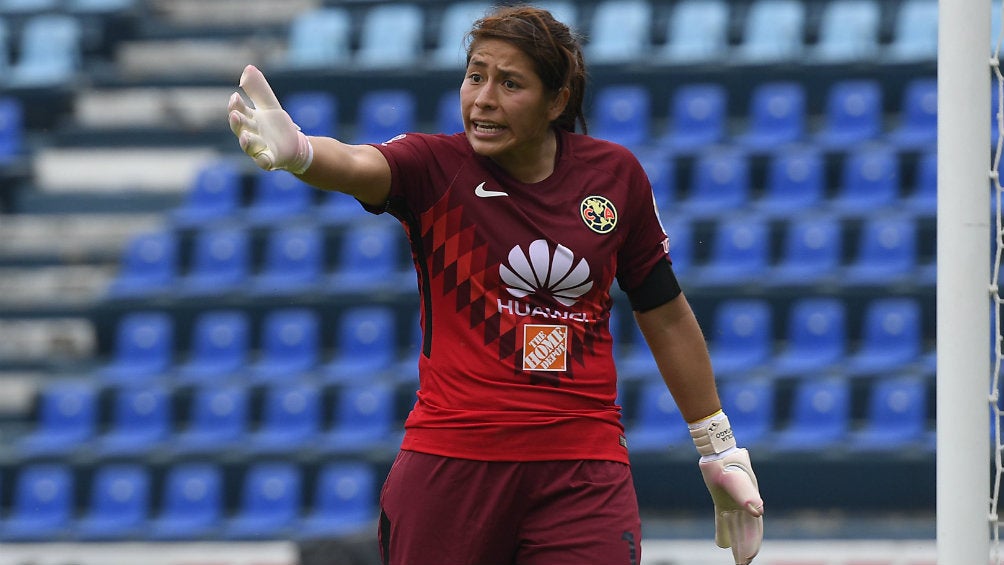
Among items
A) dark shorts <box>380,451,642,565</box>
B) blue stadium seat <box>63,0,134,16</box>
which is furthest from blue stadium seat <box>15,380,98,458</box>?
dark shorts <box>380,451,642,565</box>

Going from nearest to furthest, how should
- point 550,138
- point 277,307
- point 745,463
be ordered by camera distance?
point 550,138
point 745,463
point 277,307

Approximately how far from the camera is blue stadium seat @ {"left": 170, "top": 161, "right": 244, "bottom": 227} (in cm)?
1112

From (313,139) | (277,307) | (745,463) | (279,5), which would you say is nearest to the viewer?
(313,139)

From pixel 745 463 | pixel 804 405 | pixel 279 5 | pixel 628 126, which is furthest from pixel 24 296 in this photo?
pixel 745 463

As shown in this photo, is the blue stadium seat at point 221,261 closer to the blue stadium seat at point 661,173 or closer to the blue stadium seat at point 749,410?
the blue stadium seat at point 661,173

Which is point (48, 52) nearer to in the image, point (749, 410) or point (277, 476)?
point (277, 476)

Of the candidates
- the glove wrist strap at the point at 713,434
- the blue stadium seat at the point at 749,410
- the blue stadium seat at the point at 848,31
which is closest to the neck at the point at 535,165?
the glove wrist strap at the point at 713,434

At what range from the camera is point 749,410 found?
920 centimetres

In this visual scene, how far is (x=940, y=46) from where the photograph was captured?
364 cm

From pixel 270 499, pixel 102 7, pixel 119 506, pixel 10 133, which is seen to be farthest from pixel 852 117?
pixel 10 133

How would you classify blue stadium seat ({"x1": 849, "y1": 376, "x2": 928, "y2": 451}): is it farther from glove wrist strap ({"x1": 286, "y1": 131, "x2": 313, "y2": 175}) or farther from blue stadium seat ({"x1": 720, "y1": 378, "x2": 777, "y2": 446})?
glove wrist strap ({"x1": 286, "y1": 131, "x2": 313, "y2": 175})

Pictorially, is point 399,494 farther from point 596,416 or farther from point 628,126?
point 628,126

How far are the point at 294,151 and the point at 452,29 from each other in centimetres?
916

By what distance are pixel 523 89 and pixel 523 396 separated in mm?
625
